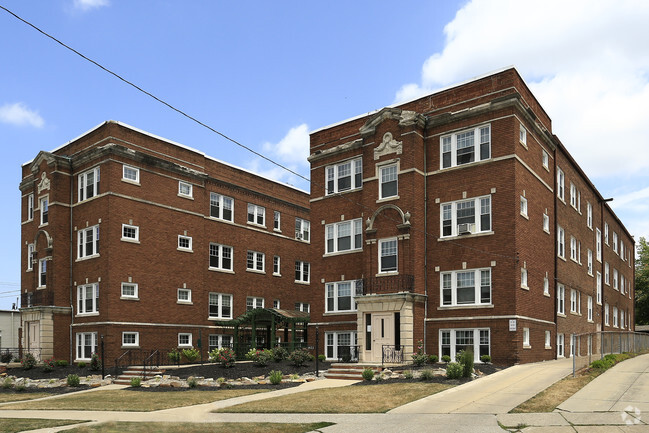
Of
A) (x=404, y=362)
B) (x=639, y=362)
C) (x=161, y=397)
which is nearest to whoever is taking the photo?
(x=161, y=397)

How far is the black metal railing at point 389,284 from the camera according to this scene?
97.5ft

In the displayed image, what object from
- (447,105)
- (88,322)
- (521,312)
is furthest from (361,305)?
(88,322)

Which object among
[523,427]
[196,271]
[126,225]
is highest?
[126,225]

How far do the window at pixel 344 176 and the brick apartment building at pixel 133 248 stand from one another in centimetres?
839

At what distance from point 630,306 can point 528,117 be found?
128 ft

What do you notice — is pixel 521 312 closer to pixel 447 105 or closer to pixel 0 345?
pixel 447 105

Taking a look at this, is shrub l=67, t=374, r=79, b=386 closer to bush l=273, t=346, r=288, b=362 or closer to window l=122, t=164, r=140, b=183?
bush l=273, t=346, r=288, b=362

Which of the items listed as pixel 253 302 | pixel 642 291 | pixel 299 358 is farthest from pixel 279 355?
pixel 642 291

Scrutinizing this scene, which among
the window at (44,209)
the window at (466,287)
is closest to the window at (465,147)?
the window at (466,287)

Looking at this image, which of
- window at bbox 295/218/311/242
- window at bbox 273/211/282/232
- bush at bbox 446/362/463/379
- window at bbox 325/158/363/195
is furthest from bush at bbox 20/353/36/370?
bush at bbox 446/362/463/379

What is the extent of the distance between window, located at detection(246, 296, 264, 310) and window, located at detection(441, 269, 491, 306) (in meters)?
18.4

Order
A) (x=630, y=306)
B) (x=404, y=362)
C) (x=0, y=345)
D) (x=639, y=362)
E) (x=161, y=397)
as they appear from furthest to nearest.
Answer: (x=630, y=306) < (x=0, y=345) < (x=404, y=362) < (x=639, y=362) < (x=161, y=397)

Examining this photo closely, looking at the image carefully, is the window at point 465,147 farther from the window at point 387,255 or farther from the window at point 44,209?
the window at point 44,209

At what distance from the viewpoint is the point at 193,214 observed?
A: 40906mm
